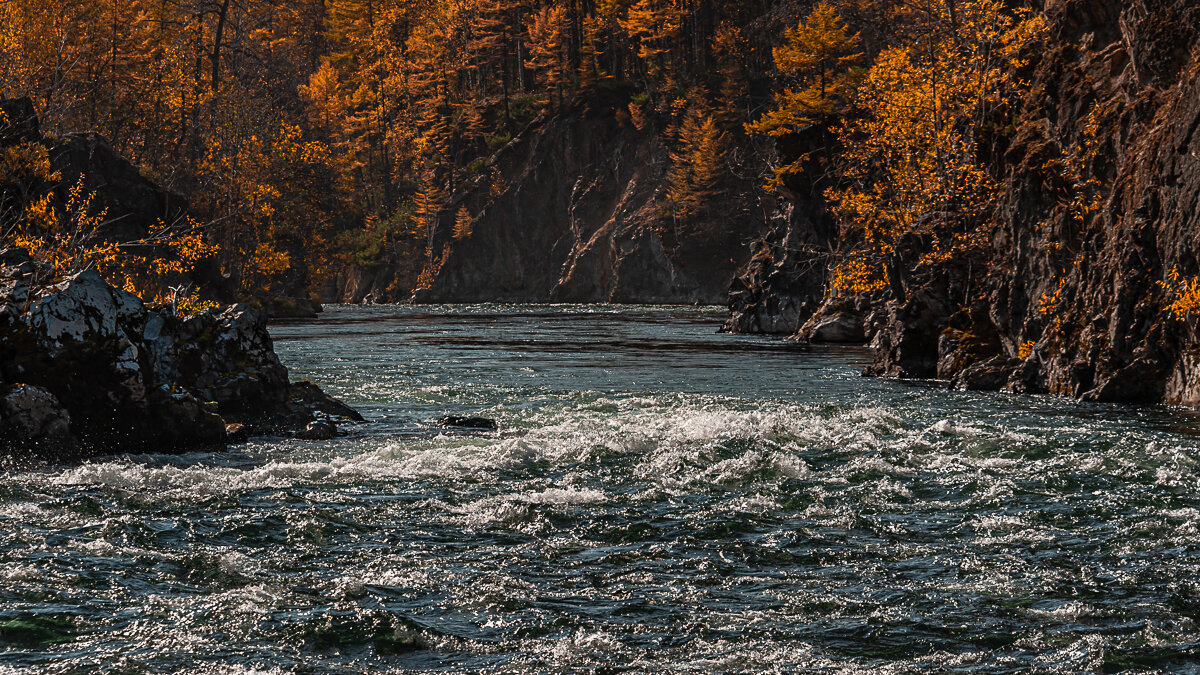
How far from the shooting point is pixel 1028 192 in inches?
1060

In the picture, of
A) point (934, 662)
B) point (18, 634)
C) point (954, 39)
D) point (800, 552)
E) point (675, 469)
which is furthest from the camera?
point (954, 39)

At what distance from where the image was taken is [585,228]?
97.8 m

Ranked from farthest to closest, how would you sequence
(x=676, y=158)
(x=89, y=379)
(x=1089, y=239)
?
1. (x=676, y=158)
2. (x=1089, y=239)
3. (x=89, y=379)

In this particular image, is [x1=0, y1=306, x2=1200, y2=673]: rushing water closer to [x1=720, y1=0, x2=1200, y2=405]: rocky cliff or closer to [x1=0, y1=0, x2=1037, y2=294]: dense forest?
[x1=720, y1=0, x2=1200, y2=405]: rocky cliff

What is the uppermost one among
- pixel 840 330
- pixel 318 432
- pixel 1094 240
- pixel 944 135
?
pixel 944 135

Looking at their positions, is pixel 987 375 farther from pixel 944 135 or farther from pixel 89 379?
pixel 89 379

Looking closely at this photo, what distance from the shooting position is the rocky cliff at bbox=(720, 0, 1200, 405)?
21688 millimetres

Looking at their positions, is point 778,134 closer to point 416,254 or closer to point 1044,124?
point 1044,124

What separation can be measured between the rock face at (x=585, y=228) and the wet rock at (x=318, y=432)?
69.6m

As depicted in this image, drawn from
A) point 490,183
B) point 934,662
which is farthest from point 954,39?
point 490,183

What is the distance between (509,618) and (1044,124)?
23375 mm

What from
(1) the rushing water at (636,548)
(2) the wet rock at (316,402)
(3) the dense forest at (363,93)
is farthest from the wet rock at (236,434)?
(3) the dense forest at (363,93)

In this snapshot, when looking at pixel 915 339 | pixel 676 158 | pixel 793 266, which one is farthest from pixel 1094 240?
pixel 676 158

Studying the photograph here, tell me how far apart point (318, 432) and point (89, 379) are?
13.0 feet
